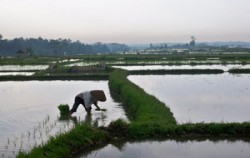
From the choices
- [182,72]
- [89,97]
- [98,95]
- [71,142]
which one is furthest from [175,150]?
[182,72]

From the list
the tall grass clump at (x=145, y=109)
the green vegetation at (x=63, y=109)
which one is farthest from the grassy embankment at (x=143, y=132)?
the green vegetation at (x=63, y=109)

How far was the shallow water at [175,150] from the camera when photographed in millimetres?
6029

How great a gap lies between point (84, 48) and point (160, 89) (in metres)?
88.6

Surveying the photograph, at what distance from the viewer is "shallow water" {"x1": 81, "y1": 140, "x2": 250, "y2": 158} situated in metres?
6.03

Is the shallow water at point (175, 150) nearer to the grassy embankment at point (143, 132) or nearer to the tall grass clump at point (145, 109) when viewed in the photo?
the grassy embankment at point (143, 132)

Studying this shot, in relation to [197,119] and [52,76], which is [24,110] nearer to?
[197,119]

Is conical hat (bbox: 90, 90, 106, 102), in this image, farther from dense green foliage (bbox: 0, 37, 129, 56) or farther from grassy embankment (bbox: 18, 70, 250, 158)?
dense green foliage (bbox: 0, 37, 129, 56)

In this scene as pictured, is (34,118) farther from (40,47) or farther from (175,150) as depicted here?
(40,47)

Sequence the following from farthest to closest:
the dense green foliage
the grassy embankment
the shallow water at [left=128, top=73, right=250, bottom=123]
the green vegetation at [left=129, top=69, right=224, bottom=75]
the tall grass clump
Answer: the dense green foliage → the green vegetation at [left=129, top=69, right=224, bottom=75] → the shallow water at [left=128, top=73, right=250, bottom=123] → the tall grass clump → the grassy embankment

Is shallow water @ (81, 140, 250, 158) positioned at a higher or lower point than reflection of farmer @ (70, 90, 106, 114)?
lower

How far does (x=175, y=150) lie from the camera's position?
6344 mm

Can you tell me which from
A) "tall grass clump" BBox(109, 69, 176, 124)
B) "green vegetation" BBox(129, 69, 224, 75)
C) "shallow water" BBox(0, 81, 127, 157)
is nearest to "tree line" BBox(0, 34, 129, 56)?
"green vegetation" BBox(129, 69, 224, 75)

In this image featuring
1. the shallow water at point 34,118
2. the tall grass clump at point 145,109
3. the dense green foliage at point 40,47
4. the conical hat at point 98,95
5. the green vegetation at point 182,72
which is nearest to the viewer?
the shallow water at point 34,118

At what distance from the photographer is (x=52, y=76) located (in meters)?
23.0
